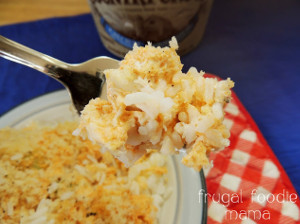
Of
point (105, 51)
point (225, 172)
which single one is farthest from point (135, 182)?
point (105, 51)

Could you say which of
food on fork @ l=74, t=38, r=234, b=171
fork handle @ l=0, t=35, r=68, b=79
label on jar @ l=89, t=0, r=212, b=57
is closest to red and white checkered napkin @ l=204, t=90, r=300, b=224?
food on fork @ l=74, t=38, r=234, b=171

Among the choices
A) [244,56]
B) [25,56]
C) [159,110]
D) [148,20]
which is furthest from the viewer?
[244,56]

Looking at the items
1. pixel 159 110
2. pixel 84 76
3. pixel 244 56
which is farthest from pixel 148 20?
pixel 159 110

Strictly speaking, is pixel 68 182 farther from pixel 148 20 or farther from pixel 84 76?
pixel 148 20

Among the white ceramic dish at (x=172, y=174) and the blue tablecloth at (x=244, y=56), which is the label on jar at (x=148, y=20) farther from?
the white ceramic dish at (x=172, y=174)

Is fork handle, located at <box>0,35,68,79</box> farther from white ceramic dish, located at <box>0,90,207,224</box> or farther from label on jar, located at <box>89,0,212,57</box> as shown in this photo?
label on jar, located at <box>89,0,212,57</box>

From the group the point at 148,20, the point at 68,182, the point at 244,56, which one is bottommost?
the point at 68,182

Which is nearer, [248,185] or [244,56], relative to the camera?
[248,185]
